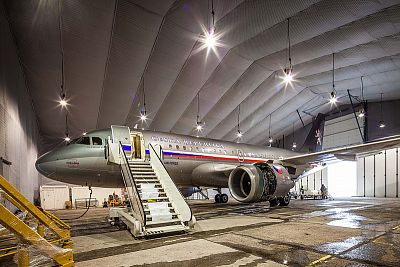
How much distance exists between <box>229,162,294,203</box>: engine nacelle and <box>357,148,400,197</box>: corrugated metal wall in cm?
1695

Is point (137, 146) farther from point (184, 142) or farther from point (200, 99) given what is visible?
point (200, 99)

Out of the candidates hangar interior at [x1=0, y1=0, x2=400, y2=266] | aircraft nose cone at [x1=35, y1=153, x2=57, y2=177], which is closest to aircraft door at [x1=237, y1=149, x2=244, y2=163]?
hangar interior at [x1=0, y1=0, x2=400, y2=266]

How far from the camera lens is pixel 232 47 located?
14.0 metres

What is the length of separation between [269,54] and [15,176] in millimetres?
13533

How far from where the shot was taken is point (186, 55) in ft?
43.2

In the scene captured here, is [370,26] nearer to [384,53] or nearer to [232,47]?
[384,53]

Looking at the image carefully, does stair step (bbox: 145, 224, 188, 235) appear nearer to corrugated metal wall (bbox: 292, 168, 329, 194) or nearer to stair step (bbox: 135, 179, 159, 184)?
stair step (bbox: 135, 179, 159, 184)

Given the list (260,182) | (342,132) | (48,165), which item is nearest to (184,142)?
(260,182)

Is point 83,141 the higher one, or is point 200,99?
point 200,99

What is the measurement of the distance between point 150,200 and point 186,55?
910 cm

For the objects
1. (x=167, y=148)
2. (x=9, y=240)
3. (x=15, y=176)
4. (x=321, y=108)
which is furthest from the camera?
(x=321, y=108)

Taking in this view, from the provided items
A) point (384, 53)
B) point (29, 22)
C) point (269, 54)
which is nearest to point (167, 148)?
point (29, 22)

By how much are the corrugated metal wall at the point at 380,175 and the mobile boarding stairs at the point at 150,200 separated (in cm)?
2193

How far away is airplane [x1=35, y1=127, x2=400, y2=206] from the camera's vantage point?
8.15 meters
